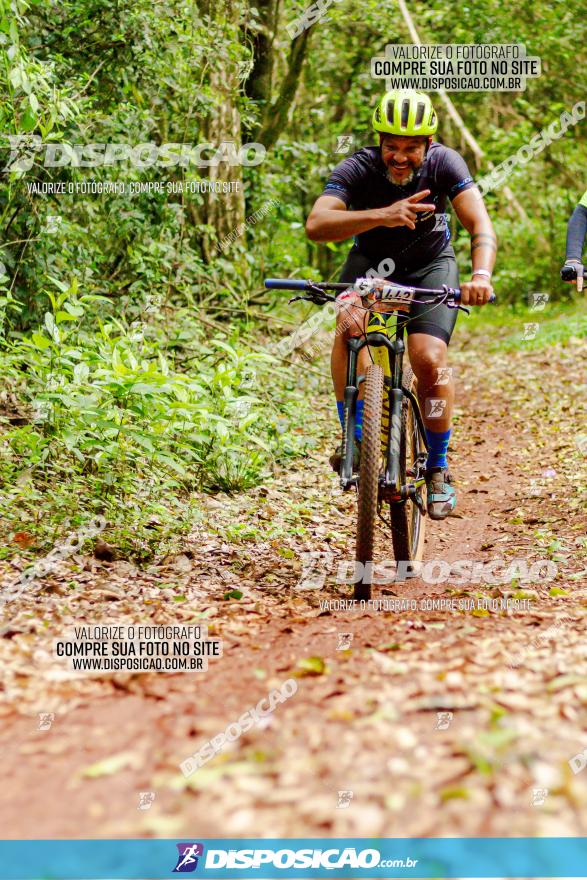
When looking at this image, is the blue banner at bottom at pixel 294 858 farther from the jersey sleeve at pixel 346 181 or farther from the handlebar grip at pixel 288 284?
the jersey sleeve at pixel 346 181

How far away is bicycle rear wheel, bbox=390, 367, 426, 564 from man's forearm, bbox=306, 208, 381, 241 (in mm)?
831

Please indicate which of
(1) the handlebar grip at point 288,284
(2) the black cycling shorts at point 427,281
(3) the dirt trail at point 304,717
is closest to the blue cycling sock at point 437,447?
(2) the black cycling shorts at point 427,281

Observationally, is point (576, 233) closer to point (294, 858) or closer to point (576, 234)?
point (576, 234)

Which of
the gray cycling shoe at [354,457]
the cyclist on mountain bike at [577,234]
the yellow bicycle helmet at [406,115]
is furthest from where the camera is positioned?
the cyclist on mountain bike at [577,234]

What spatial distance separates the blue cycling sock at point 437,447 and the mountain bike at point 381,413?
0.34 ft

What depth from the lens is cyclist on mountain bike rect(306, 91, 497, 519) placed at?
15.5 feet

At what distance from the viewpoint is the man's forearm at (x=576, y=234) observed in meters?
6.55

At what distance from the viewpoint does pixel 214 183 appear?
10133 millimetres

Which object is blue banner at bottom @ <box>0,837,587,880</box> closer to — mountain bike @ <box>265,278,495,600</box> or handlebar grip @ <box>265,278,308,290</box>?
mountain bike @ <box>265,278,495,600</box>

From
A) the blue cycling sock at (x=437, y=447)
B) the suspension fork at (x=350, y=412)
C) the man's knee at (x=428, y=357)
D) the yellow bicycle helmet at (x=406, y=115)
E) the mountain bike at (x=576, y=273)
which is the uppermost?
the yellow bicycle helmet at (x=406, y=115)

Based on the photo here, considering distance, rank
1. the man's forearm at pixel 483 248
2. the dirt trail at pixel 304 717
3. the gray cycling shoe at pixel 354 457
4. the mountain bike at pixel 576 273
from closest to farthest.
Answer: the dirt trail at pixel 304 717
the gray cycling shoe at pixel 354 457
the man's forearm at pixel 483 248
the mountain bike at pixel 576 273

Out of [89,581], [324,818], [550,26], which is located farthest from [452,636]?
[550,26]

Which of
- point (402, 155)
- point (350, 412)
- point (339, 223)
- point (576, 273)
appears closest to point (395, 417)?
point (350, 412)

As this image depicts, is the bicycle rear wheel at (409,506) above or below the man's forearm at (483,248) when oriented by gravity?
below
